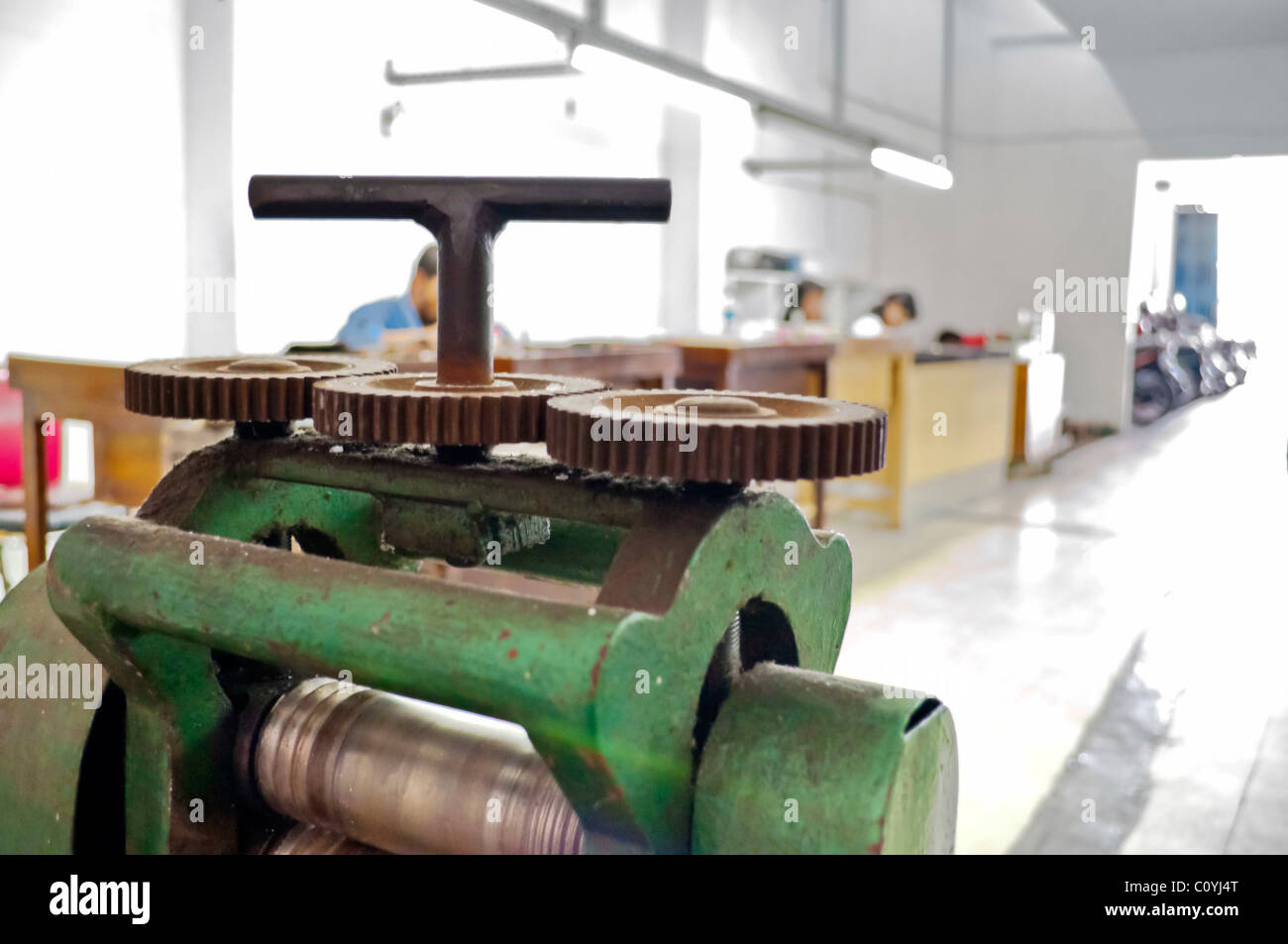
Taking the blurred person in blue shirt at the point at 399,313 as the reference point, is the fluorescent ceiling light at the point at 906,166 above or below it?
above

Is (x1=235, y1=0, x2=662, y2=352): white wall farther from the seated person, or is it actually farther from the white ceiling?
the white ceiling

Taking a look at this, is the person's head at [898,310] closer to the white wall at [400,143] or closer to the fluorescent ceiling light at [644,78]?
the white wall at [400,143]

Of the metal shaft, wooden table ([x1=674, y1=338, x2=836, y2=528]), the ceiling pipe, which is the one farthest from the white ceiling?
the metal shaft

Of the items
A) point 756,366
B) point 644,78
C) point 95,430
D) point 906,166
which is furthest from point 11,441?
point 906,166

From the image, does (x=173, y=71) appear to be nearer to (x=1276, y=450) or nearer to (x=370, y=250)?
(x=370, y=250)

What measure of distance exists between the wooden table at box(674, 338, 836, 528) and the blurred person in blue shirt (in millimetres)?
1094

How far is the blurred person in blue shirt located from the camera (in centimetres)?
478

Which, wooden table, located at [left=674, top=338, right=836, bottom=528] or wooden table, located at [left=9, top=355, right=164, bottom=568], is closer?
wooden table, located at [left=9, top=355, right=164, bottom=568]

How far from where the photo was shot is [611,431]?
638 mm

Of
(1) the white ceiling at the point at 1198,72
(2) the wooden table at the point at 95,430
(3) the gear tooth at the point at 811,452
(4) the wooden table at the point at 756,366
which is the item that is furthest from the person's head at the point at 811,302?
(3) the gear tooth at the point at 811,452

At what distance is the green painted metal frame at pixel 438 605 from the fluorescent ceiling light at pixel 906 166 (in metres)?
6.64

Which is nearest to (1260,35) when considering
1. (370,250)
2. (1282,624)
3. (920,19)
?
(920,19)

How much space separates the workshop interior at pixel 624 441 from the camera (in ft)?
2.10

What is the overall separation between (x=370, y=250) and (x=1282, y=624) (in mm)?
4621
